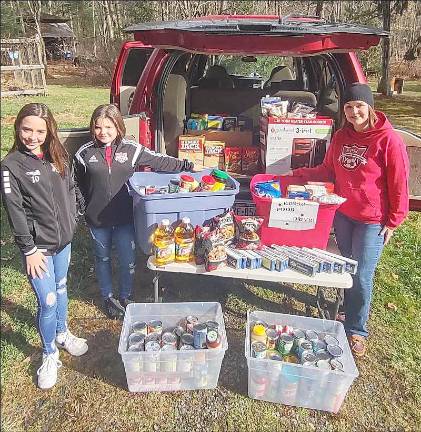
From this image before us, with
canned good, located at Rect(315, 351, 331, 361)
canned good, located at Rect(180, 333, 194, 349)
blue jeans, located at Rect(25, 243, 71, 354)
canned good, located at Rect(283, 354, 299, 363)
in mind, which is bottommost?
canned good, located at Rect(283, 354, 299, 363)

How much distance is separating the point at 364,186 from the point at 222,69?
3311mm

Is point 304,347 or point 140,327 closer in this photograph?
point 304,347

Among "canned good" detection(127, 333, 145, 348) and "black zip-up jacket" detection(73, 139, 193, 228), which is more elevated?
"black zip-up jacket" detection(73, 139, 193, 228)

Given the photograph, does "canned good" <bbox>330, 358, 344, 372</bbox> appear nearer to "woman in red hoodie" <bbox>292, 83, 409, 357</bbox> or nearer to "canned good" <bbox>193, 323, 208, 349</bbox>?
"woman in red hoodie" <bbox>292, 83, 409, 357</bbox>

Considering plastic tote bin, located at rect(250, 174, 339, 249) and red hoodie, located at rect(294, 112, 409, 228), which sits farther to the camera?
plastic tote bin, located at rect(250, 174, 339, 249)

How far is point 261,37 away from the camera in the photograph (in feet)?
8.19

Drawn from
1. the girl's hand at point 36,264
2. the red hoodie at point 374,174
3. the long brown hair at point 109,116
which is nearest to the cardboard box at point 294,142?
the red hoodie at point 374,174

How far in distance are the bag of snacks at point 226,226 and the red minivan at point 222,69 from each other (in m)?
1.02

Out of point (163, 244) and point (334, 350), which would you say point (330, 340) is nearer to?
point (334, 350)

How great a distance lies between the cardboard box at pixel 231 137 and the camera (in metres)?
3.90

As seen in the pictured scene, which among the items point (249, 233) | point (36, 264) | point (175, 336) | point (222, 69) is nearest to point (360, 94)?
point (249, 233)

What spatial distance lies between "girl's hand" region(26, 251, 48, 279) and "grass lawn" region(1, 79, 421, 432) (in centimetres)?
76

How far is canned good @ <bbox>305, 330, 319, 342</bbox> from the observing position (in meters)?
2.59

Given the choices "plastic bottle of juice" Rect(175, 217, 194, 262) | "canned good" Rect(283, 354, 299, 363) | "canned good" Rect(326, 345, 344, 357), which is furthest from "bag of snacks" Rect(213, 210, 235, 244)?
"canned good" Rect(326, 345, 344, 357)
